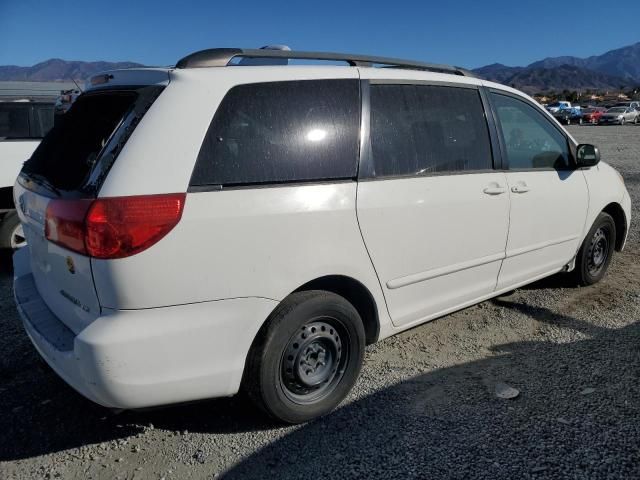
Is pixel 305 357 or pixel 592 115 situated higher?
pixel 592 115

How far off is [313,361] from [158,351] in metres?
0.89

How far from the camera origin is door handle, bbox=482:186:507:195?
3.53m

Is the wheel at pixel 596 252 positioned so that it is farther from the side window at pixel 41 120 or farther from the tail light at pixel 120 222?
the side window at pixel 41 120

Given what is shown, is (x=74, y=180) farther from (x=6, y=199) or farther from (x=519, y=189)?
(x=6, y=199)

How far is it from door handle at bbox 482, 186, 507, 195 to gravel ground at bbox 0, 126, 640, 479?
1085 millimetres

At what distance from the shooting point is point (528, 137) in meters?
4.12

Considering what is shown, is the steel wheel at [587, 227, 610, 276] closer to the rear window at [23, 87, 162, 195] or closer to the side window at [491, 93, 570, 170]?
the side window at [491, 93, 570, 170]

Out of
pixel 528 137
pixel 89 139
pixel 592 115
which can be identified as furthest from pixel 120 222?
pixel 592 115

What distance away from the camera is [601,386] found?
3.21 m

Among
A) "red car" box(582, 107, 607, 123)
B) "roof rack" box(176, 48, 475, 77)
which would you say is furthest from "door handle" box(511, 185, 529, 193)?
"red car" box(582, 107, 607, 123)

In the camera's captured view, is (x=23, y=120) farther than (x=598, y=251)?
Yes

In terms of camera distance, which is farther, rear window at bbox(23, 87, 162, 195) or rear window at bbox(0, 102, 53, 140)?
rear window at bbox(0, 102, 53, 140)

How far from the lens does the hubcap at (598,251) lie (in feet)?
15.9

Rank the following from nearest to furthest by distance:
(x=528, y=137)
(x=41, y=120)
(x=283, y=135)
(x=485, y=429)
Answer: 1. (x=283, y=135)
2. (x=485, y=429)
3. (x=528, y=137)
4. (x=41, y=120)
